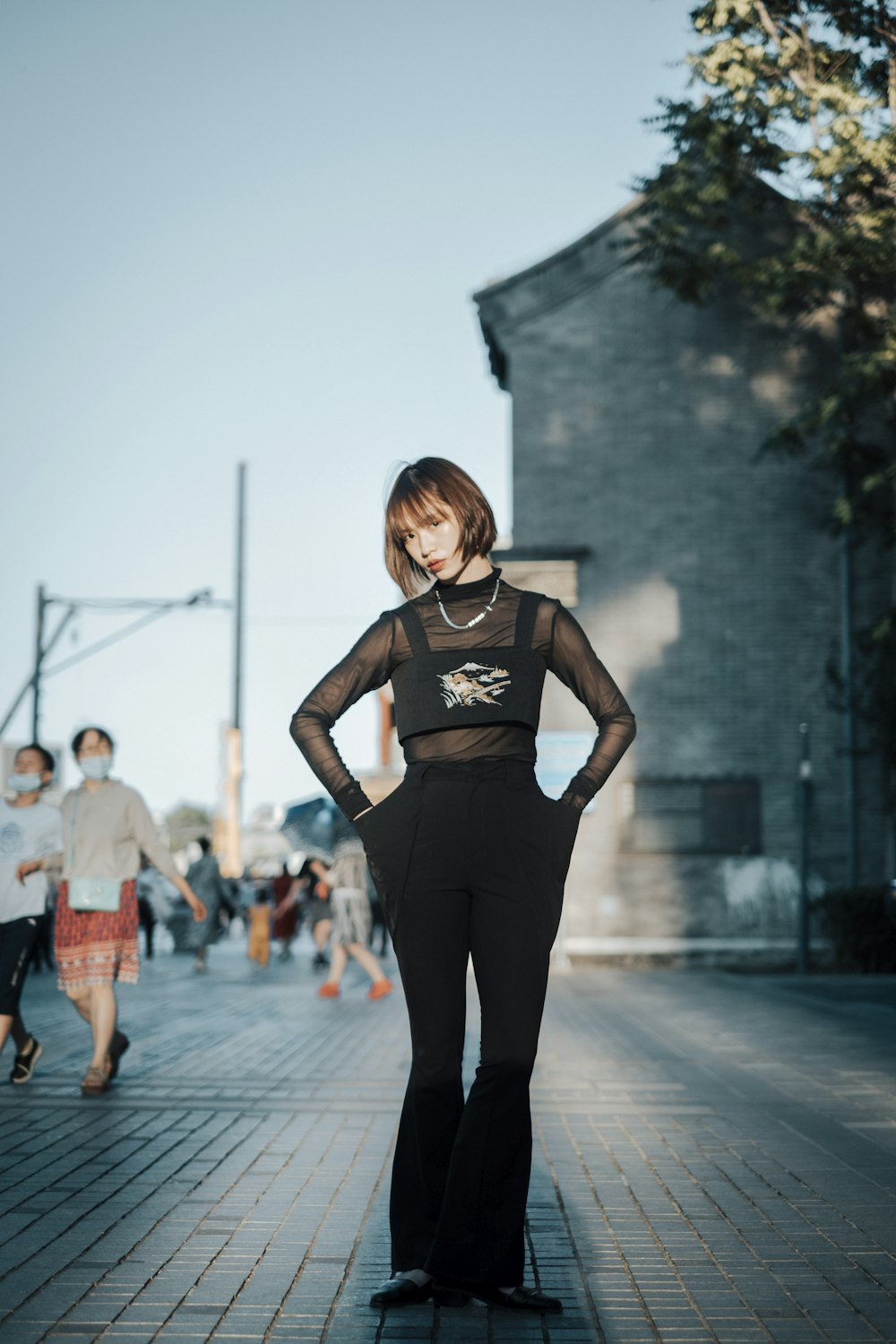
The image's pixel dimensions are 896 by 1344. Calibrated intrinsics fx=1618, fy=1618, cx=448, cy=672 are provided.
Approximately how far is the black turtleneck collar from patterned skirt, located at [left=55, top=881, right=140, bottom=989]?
482 centimetres

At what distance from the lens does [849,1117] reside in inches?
292

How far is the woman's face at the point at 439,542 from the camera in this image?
4.25 meters

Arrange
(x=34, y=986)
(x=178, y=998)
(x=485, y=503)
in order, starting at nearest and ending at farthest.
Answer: (x=485, y=503) < (x=178, y=998) < (x=34, y=986)

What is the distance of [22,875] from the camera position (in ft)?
27.7

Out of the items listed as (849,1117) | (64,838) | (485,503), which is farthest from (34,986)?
(485,503)

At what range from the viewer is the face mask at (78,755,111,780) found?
870 cm

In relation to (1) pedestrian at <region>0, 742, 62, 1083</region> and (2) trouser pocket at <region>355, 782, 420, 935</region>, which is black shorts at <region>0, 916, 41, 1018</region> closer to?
(1) pedestrian at <region>0, 742, 62, 1083</region>

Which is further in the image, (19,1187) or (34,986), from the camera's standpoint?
(34,986)

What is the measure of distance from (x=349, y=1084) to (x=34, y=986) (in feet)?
31.6

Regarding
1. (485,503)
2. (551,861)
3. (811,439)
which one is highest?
(811,439)

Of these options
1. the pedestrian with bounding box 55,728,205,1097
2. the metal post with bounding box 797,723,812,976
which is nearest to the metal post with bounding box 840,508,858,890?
the metal post with bounding box 797,723,812,976

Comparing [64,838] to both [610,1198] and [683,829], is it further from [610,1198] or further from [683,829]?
[683,829]

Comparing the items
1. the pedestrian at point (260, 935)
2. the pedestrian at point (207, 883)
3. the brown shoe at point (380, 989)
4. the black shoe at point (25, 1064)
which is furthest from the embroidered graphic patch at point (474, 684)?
the pedestrian at point (207, 883)

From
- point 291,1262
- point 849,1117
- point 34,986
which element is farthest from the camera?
point 34,986
